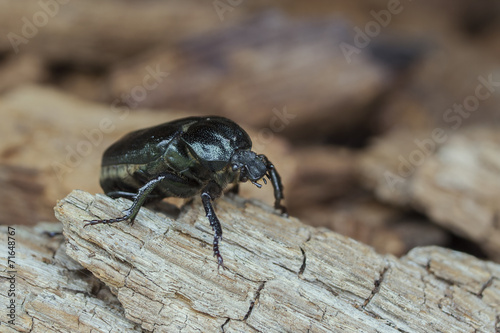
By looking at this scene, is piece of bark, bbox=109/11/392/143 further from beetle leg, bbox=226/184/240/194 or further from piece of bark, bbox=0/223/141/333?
piece of bark, bbox=0/223/141/333

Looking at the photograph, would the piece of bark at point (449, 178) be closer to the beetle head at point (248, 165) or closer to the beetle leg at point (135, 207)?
the beetle head at point (248, 165)

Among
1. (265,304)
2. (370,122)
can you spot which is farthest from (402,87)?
(265,304)

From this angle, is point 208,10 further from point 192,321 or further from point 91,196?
point 192,321

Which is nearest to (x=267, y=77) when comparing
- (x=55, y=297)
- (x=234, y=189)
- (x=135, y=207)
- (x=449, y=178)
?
(x=234, y=189)

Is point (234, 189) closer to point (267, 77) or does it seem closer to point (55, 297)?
point (55, 297)

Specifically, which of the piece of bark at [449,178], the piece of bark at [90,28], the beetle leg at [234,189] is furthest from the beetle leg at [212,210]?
the piece of bark at [90,28]

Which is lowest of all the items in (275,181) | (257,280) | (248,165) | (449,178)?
(257,280)
